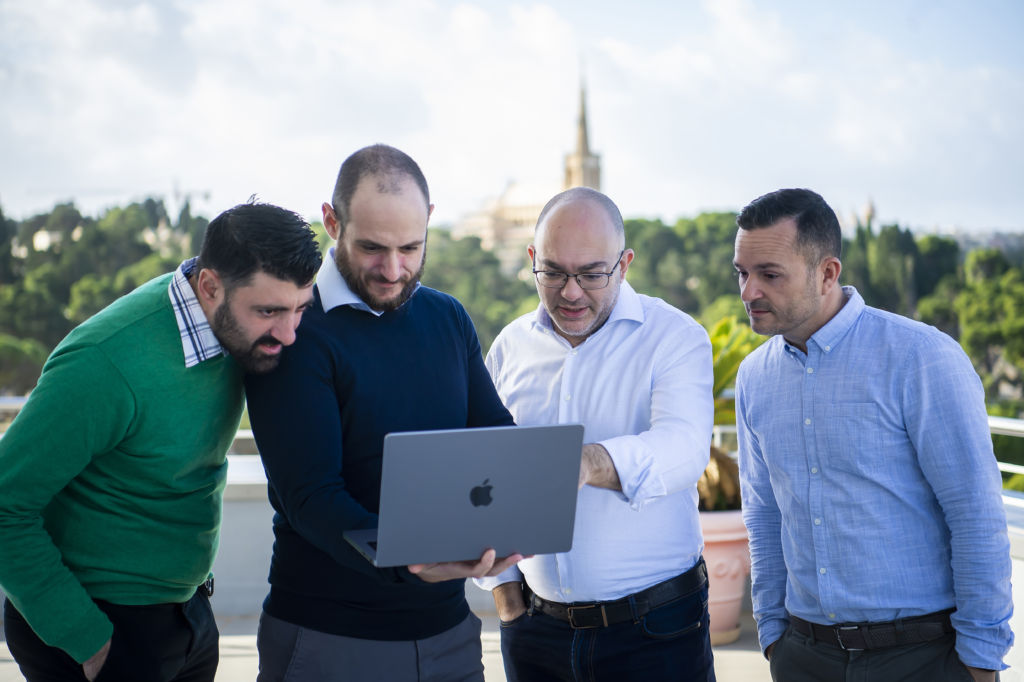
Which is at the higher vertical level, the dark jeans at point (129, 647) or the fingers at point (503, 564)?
the fingers at point (503, 564)

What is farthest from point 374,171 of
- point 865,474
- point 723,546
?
point 723,546

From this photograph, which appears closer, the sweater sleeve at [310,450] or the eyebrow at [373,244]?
the sweater sleeve at [310,450]

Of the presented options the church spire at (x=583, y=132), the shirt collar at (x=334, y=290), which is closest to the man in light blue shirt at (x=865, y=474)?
the shirt collar at (x=334, y=290)

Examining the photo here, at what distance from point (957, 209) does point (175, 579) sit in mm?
63744

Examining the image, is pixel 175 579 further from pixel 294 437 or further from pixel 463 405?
pixel 463 405

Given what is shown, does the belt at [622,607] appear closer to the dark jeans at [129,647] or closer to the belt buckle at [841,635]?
the belt buckle at [841,635]

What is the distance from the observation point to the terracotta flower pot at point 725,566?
349cm

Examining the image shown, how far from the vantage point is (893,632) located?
164 centimetres

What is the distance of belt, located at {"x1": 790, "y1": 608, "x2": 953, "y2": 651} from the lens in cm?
163

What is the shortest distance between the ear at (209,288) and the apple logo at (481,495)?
533 millimetres

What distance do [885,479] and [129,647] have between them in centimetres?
130

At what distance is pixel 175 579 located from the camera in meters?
1.55

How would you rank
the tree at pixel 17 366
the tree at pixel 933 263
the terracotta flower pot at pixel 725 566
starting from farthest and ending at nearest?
the tree at pixel 933 263 < the tree at pixel 17 366 < the terracotta flower pot at pixel 725 566

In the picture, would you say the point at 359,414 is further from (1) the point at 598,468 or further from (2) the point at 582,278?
(2) the point at 582,278
